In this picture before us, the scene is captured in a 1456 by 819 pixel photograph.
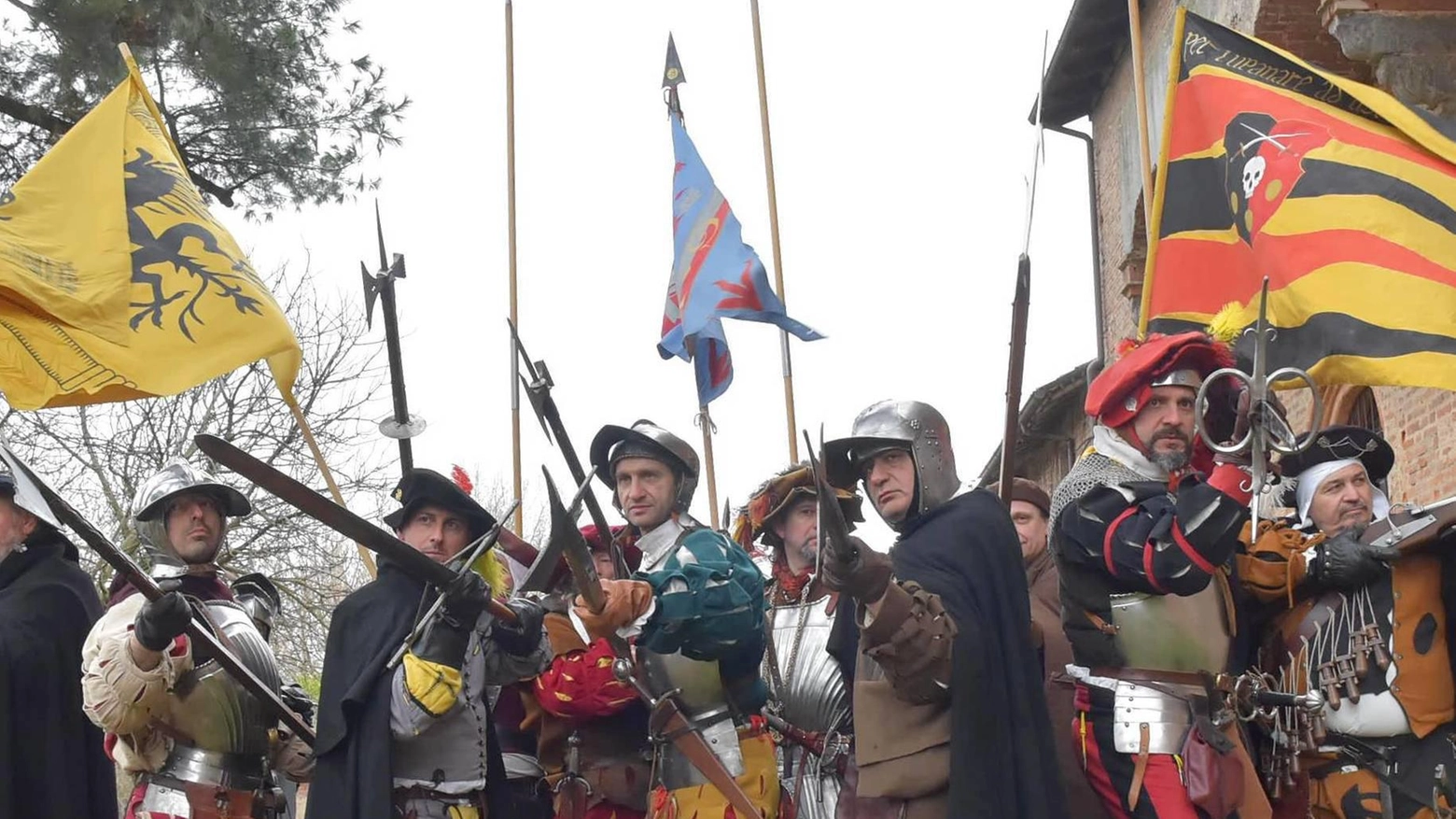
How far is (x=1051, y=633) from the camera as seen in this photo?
611cm

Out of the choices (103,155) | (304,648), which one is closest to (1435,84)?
(103,155)

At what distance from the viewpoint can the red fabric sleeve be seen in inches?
230

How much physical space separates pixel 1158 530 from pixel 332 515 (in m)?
2.29

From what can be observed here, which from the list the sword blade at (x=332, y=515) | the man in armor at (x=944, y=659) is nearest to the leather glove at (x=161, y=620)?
the sword blade at (x=332, y=515)

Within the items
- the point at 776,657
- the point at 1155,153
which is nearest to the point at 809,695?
the point at 776,657

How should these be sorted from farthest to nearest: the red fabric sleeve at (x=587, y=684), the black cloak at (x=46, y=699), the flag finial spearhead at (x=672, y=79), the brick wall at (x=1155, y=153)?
the brick wall at (x=1155, y=153) < the flag finial spearhead at (x=672, y=79) < the black cloak at (x=46, y=699) < the red fabric sleeve at (x=587, y=684)

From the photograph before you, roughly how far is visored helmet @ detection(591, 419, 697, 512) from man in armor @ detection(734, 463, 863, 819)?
17.8 inches

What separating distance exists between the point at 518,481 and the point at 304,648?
11.3 metres

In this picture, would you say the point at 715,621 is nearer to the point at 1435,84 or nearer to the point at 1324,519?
the point at 1324,519

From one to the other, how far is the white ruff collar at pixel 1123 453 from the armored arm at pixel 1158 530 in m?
0.08

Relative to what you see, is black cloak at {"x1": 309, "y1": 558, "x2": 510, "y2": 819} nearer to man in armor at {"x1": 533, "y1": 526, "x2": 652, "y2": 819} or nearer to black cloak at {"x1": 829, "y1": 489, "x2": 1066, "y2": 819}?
man in armor at {"x1": 533, "y1": 526, "x2": 652, "y2": 819}

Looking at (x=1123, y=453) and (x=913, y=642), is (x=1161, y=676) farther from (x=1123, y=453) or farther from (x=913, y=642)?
(x=913, y=642)

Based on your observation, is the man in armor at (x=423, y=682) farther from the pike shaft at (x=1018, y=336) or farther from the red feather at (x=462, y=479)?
the pike shaft at (x=1018, y=336)

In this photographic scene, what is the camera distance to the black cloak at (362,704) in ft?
17.3
